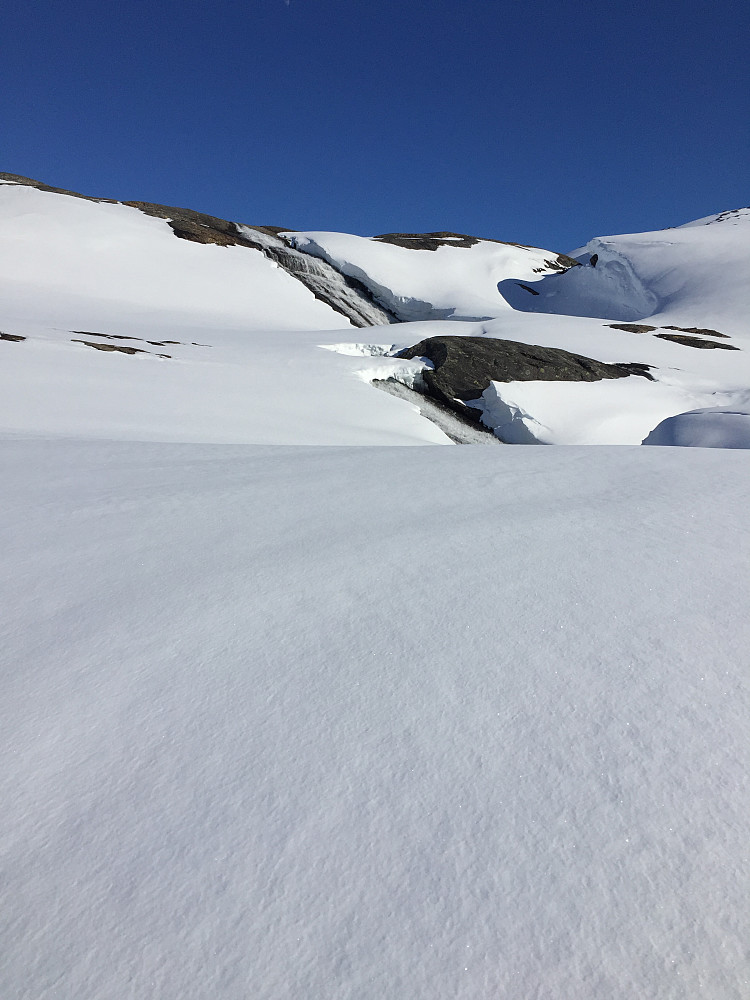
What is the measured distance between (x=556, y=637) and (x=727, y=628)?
56 centimetres

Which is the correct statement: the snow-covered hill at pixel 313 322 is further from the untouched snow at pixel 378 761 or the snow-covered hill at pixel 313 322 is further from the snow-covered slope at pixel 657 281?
the untouched snow at pixel 378 761

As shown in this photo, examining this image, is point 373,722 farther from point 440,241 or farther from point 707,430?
point 440,241

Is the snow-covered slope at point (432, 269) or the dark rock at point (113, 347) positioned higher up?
the snow-covered slope at point (432, 269)

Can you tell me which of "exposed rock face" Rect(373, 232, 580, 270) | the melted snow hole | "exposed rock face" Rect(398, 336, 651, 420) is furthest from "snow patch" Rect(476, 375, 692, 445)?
"exposed rock face" Rect(373, 232, 580, 270)

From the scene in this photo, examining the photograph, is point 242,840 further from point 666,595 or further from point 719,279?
point 719,279

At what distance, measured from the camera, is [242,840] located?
Answer: 4.34 feet

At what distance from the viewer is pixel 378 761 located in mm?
1505

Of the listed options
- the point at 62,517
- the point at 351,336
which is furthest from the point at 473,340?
the point at 62,517

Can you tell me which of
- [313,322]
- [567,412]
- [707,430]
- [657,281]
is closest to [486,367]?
[567,412]

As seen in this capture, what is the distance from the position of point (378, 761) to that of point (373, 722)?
0.45ft

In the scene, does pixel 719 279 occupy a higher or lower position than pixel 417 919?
higher

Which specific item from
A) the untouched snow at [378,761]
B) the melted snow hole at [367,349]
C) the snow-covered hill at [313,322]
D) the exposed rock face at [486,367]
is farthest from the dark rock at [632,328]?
the untouched snow at [378,761]

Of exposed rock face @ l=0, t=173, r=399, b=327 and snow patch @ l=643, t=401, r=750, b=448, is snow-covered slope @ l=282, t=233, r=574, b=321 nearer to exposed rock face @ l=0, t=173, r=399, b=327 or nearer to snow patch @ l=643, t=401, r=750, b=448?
exposed rock face @ l=0, t=173, r=399, b=327

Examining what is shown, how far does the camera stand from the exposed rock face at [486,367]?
12.8 metres
